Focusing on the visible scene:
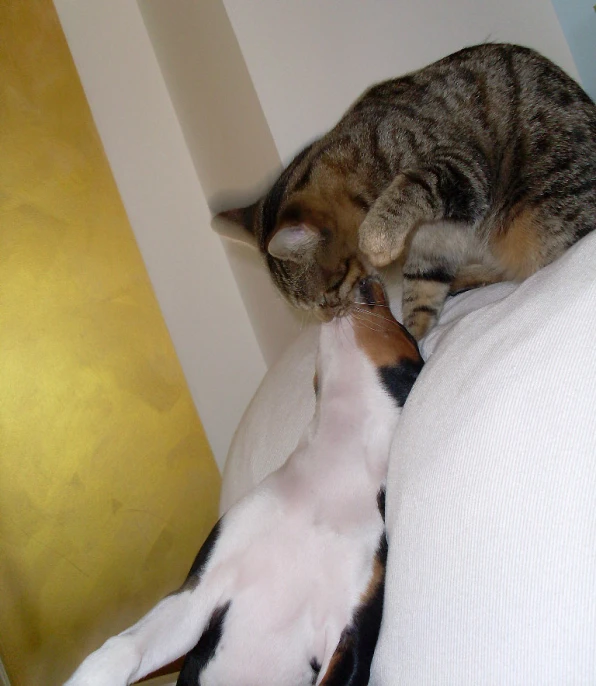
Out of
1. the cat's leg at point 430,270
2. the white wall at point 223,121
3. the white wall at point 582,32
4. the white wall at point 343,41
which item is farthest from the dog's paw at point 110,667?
the white wall at point 582,32

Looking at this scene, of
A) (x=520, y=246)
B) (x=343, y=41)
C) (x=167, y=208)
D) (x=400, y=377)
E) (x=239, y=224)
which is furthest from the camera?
(x=167, y=208)

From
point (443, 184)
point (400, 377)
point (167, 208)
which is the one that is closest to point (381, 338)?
point (400, 377)

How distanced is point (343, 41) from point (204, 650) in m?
1.65

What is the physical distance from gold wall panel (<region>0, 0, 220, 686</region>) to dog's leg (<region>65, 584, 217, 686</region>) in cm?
130

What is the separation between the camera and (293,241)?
116 cm

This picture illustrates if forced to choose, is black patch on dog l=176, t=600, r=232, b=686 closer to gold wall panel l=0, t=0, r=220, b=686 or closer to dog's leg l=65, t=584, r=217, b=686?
dog's leg l=65, t=584, r=217, b=686

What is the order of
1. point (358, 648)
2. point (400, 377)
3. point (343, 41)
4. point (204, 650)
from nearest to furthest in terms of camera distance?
1. point (358, 648)
2. point (204, 650)
3. point (400, 377)
4. point (343, 41)

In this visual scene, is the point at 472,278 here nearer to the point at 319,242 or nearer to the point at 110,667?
the point at 319,242

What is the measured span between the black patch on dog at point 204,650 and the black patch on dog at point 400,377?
42 centimetres

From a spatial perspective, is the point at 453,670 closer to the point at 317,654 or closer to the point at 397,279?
the point at 317,654

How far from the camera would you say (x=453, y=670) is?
27.4 inches

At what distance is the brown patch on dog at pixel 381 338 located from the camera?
1125 millimetres

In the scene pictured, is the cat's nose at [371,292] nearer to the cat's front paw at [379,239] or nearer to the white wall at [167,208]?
the cat's front paw at [379,239]

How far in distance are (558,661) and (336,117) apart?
1.62 m
